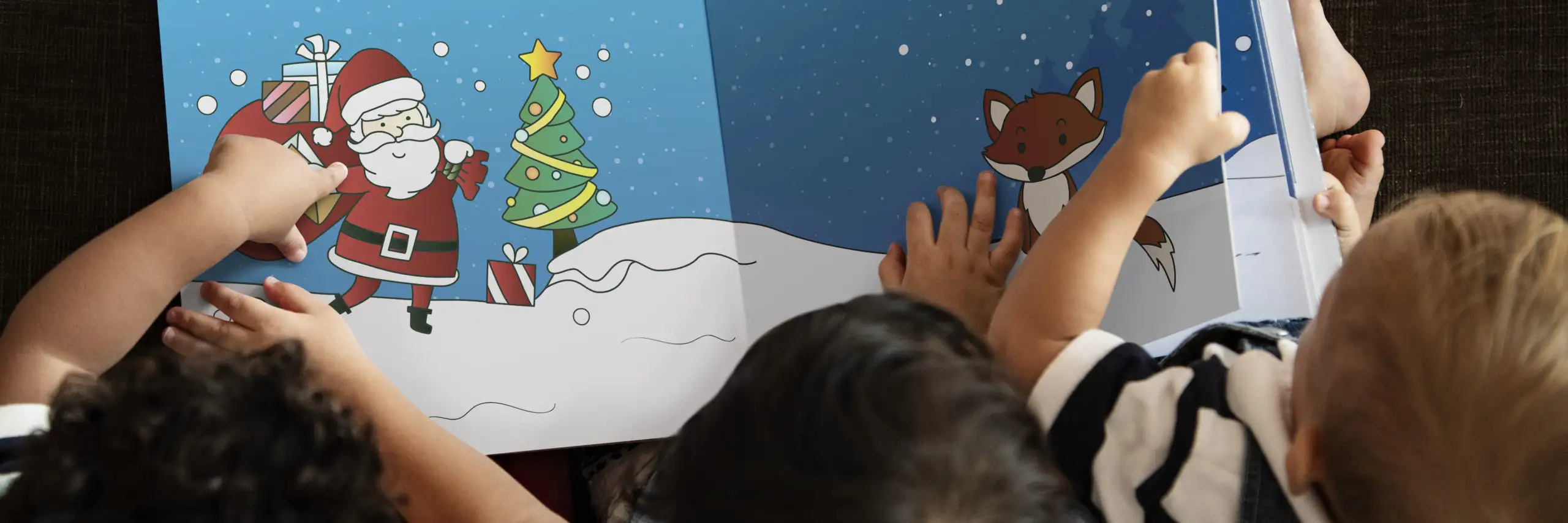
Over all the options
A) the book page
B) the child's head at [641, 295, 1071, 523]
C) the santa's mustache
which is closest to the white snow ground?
the book page

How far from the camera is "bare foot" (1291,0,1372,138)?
741 mm

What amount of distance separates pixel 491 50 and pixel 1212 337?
19.8 inches

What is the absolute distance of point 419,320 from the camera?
0.62m

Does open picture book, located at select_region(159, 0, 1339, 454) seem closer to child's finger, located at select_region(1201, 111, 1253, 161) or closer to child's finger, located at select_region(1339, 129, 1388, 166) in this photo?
child's finger, located at select_region(1201, 111, 1253, 161)

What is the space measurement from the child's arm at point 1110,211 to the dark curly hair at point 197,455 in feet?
1.16

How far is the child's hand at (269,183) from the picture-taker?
585 millimetres

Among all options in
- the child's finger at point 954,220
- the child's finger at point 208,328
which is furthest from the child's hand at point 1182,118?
the child's finger at point 208,328

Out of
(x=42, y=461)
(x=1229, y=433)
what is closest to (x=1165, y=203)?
(x=1229, y=433)

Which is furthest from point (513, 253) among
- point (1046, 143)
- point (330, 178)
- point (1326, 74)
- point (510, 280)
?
point (1326, 74)

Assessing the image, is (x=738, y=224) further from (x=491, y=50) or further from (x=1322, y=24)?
(x=1322, y=24)

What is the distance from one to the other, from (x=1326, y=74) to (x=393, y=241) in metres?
0.72

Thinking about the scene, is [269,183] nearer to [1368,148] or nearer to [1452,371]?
[1452,371]

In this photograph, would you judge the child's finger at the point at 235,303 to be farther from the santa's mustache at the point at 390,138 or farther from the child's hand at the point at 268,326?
A: the santa's mustache at the point at 390,138

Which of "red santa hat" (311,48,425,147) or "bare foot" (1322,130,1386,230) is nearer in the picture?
"red santa hat" (311,48,425,147)
